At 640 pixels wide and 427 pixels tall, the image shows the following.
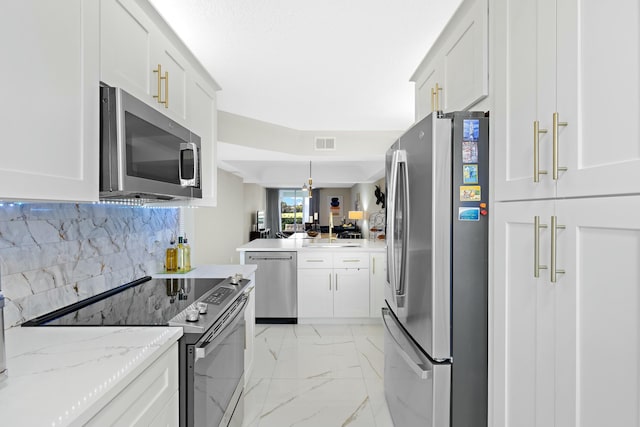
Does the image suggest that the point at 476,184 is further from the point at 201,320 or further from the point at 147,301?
Result: the point at 147,301

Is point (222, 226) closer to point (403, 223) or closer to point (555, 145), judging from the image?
point (403, 223)

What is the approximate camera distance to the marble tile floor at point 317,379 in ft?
7.30

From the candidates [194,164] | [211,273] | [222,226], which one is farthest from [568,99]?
[222,226]

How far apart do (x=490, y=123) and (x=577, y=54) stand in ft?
1.60

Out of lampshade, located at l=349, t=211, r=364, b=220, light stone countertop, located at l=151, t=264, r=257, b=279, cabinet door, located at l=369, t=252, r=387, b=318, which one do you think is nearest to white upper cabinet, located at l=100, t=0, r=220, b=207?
light stone countertop, located at l=151, t=264, r=257, b=279

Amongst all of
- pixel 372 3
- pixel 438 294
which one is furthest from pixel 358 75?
pixel 438 294

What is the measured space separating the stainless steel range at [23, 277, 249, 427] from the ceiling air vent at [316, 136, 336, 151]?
9.82ft

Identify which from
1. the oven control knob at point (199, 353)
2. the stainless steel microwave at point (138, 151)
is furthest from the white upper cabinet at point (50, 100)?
the oven control knob at point (199, 353)

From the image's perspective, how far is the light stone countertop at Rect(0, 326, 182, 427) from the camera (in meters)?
0.75

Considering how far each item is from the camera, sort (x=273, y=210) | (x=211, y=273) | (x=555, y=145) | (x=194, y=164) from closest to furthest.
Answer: (x=555, y=145) < (x=194, y=164) < (x=211, y=273) < (x=273, y=210)

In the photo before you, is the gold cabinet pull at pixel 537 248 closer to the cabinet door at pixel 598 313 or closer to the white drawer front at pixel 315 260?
the cabinet door at pixel 598 313

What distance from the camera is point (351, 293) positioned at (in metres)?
4.06

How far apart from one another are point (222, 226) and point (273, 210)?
6153 millimetres

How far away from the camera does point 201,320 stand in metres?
1.38
